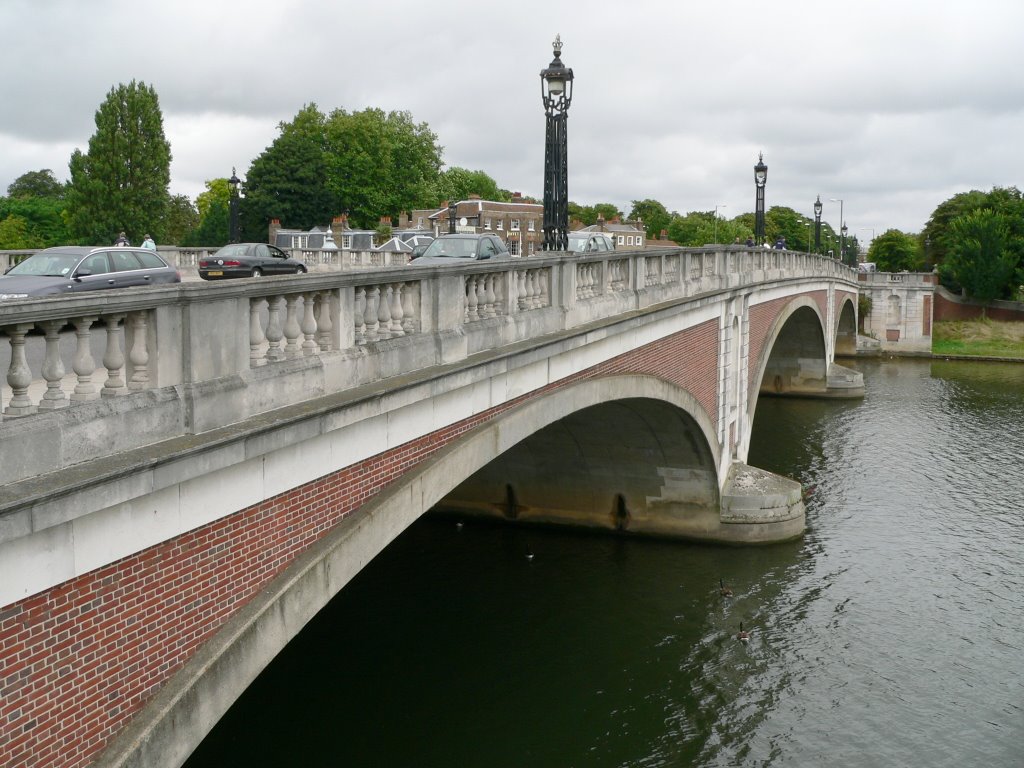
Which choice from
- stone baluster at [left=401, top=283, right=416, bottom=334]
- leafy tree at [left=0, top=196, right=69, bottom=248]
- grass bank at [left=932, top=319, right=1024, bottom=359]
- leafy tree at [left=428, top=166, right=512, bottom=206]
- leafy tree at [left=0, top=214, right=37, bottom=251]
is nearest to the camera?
stone baluster at [left=401, top=283, right=416, bottom=334]

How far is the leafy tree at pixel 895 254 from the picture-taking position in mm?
103750

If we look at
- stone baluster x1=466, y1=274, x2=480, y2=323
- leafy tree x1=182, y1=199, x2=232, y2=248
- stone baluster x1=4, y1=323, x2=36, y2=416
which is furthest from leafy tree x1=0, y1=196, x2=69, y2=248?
stone baluster x1=4, y1=323, x2=36, y2=416

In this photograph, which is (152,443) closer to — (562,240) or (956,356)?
(562,240)

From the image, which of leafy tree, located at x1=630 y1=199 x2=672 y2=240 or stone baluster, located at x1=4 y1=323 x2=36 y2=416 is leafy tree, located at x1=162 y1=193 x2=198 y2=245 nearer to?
leafy tree, located at x1=630 y1=199 x2=672 y2=240

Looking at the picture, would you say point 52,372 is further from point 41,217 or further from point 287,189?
point 41,217

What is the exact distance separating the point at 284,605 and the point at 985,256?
73815 mm

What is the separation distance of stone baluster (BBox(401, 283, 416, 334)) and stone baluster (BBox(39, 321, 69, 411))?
430cm

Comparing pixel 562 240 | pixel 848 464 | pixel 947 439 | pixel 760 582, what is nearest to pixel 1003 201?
pixel 947 439

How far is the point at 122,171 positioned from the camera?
61656mm

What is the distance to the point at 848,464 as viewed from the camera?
1309 inches

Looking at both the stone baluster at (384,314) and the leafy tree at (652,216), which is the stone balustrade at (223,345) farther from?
the leafy tree at (652,216)

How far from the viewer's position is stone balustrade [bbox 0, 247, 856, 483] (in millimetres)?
5867

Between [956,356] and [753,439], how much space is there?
32.7 meters

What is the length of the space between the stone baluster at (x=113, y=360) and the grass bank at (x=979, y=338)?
65.4 metres
